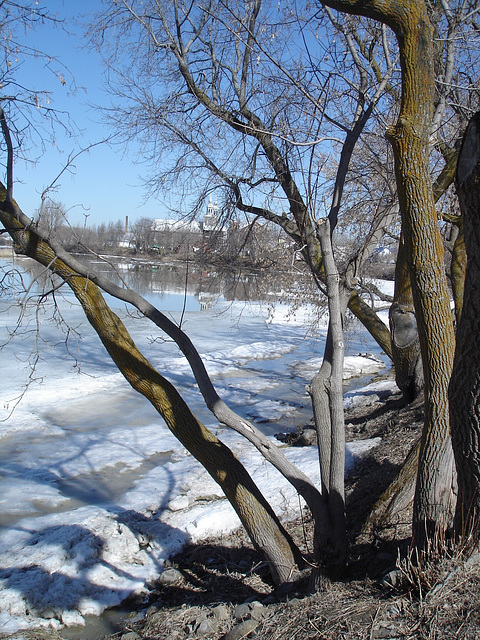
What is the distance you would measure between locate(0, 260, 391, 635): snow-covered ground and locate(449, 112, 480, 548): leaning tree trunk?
8.26ft

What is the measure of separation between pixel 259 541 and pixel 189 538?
1.65m

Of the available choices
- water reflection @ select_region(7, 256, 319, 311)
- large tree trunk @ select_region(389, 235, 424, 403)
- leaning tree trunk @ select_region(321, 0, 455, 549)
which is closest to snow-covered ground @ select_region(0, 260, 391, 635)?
water reflection @ select_region(7, 256, 319, 311)

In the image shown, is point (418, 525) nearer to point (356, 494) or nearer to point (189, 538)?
point (356, 494)

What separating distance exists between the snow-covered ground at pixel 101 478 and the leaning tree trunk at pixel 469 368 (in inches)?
99.2

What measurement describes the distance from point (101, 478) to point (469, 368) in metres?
6.07

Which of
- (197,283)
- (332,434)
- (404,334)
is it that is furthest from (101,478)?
(197,283)

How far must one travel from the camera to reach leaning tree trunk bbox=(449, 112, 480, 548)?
2648 millimetres

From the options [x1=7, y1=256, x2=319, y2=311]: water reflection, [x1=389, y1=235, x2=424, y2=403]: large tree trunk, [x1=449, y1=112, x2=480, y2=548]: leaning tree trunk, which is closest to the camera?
[x1=449, y1=112, x2=480, y2=548]: leaning tree trunk

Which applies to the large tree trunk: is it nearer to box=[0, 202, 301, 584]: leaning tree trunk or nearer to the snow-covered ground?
the snow-covered ground

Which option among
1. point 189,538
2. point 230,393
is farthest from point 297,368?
point 189,538

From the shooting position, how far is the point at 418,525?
3.46 meters

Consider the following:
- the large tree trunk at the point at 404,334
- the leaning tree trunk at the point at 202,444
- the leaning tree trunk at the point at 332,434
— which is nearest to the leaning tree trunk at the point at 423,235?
the leaning tree trunk at the point at 332,434

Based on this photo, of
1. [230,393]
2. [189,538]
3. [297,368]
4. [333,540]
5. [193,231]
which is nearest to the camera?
[333,540]

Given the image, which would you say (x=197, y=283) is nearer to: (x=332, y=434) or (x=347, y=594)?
(x=332, y=434)
